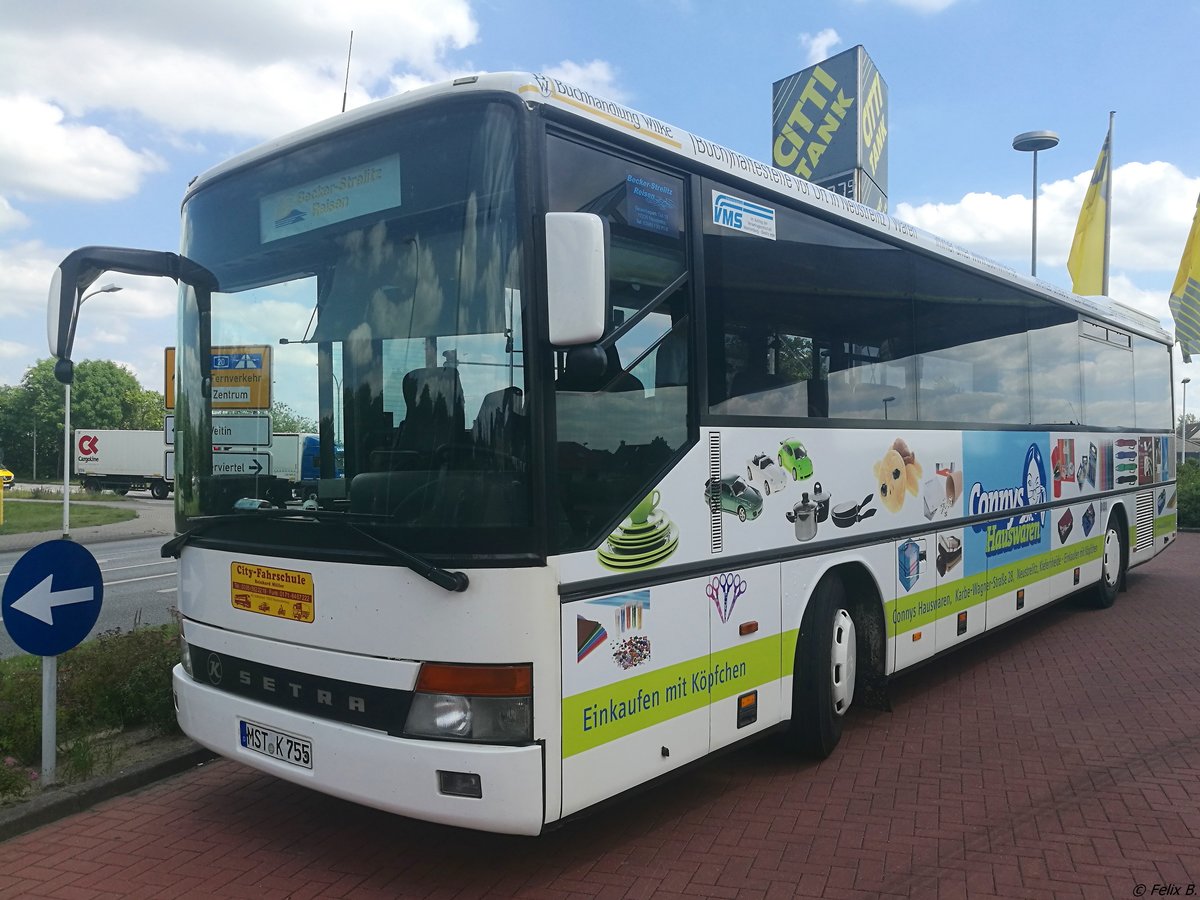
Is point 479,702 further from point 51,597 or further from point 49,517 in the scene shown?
point 49,517

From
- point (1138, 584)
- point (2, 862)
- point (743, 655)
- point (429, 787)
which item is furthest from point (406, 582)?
point (1138, 584)

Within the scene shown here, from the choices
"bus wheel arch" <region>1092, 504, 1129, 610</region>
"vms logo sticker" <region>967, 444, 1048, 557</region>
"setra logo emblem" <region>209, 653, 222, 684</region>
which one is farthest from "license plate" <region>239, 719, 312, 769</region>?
"bus wheel arch" <region>1092, 504, 1129, 610</region>

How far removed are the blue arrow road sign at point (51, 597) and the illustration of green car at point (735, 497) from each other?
313 centimetres

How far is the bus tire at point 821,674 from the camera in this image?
221 inches

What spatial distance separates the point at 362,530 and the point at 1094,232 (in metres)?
22.0

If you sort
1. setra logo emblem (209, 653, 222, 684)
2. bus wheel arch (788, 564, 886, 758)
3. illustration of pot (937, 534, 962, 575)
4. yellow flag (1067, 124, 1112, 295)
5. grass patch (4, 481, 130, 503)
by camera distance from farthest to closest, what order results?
grass patch (4, 481, 130, 503) < yellow flag (1067, 124, 1112, 295) < illustration of pot (937, 534, 962, 575) < bus wheel arch (788, 564, 886, 758) < setra logo emblem (209, 653, 222, 684)

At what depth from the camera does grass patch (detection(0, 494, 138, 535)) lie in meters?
30.4

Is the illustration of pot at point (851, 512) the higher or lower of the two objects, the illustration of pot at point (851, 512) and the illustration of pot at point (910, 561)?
the higher

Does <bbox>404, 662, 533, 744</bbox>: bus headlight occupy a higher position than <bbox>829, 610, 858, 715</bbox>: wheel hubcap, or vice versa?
<bbox>404, 662, 533, 744</bbox>: bus headlight

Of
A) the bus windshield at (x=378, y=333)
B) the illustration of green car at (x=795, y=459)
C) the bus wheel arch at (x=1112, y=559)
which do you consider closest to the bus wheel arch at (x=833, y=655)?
the illustration of green car at (x=795, y=459)

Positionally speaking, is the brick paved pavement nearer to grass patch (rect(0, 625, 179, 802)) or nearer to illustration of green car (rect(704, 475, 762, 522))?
grass patch (rect(0, 625, 179, 802))

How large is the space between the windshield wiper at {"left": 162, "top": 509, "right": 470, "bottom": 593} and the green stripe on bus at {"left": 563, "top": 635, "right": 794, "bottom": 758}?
2.18 ft

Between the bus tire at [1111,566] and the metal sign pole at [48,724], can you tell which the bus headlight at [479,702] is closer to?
the metal sign pole at [48,724]

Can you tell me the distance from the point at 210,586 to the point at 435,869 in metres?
1.71
